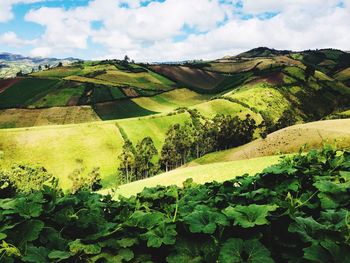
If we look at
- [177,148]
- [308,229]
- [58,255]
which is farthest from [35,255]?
[177,148]

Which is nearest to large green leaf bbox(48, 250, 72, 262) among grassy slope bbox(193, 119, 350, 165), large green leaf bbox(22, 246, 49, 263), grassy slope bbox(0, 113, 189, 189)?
large green leaf bbox(22, 246, 49, 263)

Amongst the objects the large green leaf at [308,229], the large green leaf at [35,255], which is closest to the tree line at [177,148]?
the large green leaf at [35,255]

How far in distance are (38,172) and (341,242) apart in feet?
448

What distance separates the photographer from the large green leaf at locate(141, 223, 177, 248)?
17.4 ft

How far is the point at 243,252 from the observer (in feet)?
16.8

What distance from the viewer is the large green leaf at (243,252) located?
4.83m

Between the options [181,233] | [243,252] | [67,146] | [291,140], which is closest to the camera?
[243,252]

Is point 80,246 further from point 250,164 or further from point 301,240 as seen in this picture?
point 250,164

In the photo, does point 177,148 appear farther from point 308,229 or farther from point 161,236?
point 308,229

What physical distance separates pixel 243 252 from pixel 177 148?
165 metres

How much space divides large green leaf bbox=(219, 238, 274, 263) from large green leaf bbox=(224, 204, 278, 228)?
273mm

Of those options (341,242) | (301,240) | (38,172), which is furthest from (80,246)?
(38,172)

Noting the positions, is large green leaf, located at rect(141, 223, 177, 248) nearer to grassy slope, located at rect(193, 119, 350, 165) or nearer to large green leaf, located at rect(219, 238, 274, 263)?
large green leaf, located at rect(219, 238, 274, 263)

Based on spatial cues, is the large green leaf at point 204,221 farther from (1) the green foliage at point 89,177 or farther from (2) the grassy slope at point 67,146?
(2) the grassy slope at point 67,146
